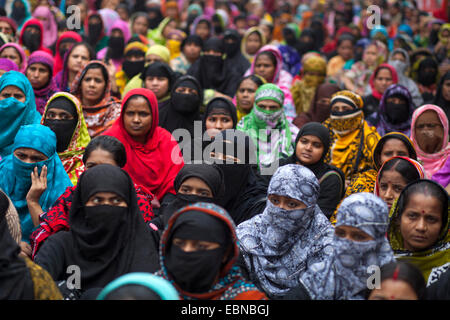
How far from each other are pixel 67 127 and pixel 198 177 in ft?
5.61

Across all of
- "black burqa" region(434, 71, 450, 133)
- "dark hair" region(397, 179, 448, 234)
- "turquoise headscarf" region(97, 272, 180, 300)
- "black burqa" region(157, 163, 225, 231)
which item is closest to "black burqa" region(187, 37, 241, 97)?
"black burqa" region(434, 71, 450, 133)

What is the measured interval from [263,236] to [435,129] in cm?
271

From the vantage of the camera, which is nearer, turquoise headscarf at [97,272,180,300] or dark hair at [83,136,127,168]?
turquoise headscarf at [97,272,180,300]

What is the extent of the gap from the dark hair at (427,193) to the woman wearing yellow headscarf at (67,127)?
8.64 ft

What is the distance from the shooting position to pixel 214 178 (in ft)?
11.9

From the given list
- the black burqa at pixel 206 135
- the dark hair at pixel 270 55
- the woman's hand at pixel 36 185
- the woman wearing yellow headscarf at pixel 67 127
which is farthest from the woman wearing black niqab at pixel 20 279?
the dark hair at pixel 270 55

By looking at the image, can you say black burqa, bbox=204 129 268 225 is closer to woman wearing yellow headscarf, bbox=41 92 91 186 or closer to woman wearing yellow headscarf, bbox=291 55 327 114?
woman wearing yellow headscarf, bbox=41 92 91 186

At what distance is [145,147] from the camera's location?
4.81 meters

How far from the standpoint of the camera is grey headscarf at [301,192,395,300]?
2793 millimetres

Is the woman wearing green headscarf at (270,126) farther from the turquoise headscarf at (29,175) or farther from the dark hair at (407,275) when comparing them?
the dark hair at (407,275)

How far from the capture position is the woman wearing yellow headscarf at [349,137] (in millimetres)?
5406

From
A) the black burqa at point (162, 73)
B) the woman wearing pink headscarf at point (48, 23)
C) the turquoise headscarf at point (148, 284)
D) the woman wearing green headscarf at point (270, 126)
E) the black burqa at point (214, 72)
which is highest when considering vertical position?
the woman wearing pink headscarf at point (48, 23)

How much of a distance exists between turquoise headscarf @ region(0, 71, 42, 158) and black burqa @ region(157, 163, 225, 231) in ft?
6.26

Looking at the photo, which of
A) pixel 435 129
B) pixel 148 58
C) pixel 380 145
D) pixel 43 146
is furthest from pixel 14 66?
pixel 435 129
